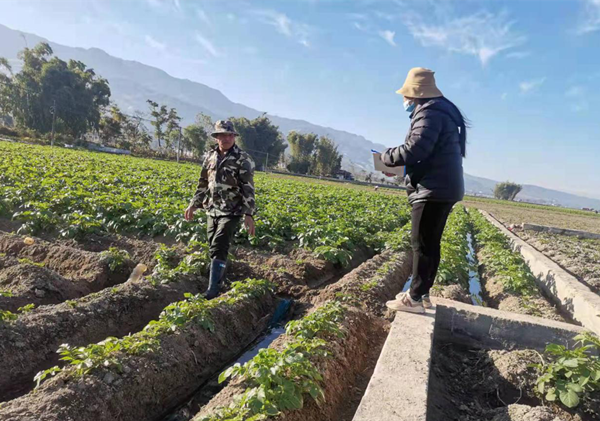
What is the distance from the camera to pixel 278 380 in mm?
2287

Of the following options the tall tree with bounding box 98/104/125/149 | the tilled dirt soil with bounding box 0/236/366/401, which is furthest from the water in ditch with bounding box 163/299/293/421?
the tall tree with bounding box 98/104/125/149

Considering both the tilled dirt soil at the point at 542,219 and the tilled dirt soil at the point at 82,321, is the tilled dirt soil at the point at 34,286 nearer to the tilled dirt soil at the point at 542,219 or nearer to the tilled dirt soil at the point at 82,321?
the tilled dirt soil at the point at 82,321

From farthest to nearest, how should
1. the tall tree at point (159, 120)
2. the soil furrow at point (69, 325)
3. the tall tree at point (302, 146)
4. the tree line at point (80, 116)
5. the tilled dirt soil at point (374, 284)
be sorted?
the tall tree at point (302, 146) → the tall tree at point (159, 120) → the tree line at point (80, 116) → the tilled dirt soil at point (374, 284) → the soil furrow at point (69, 325)

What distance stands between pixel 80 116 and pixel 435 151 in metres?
57.1

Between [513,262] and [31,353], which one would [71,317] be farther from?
[513,262]

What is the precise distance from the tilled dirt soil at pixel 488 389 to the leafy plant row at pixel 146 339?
2121 millimetres

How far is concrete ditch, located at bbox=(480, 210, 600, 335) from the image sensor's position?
476 centimetres

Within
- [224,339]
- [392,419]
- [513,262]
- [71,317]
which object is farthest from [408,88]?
[513,262]

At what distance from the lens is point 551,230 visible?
19422 mm

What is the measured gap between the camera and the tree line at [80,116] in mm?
47062

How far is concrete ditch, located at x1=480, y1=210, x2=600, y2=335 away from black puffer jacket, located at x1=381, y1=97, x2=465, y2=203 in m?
2.53

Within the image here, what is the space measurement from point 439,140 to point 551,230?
20.3 m

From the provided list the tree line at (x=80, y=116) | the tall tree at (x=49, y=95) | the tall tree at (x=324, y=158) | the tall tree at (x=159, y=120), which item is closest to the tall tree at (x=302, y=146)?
the tall tree at (x=324, y=158)

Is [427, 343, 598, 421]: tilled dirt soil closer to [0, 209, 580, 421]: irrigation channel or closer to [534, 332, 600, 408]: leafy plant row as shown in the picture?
[534, 332, 600, 408]: leafy plant row
